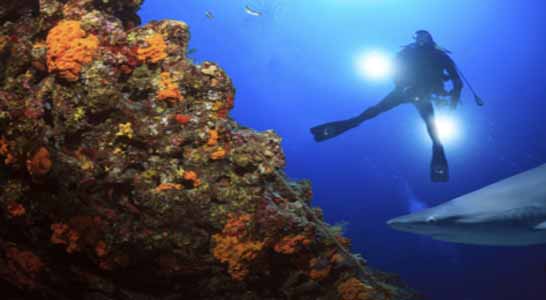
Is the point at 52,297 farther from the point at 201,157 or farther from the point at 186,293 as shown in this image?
the point at 201,157

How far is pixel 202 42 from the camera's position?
65.2 m

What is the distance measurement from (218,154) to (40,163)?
135 centimetres

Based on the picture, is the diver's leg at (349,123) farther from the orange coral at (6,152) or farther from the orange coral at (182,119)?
the orange coral at (6,152)

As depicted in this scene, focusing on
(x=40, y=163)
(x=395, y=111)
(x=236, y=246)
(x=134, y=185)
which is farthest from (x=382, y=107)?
(x=395, y=111)

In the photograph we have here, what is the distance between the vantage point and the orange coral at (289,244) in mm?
2668

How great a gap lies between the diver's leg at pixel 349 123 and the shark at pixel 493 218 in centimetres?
516

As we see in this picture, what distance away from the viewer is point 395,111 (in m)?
60.5

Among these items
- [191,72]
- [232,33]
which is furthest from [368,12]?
[191,72]

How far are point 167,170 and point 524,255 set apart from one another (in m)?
32.9

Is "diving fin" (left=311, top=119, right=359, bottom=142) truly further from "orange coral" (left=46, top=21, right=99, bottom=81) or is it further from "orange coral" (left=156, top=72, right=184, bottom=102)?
"orange coral" (left=46, top=21, right=99, bottom=81)

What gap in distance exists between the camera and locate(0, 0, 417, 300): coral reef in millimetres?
2535

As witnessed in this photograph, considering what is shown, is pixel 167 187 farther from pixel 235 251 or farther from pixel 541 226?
pixel 541 226

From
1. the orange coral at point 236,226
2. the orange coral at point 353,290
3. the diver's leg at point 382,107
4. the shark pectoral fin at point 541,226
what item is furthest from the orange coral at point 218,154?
the diver's leg at point 382,107

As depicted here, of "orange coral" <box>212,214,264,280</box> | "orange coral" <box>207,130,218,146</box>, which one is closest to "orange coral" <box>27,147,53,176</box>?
"orange coral" <box>207,130,218,146</box>
